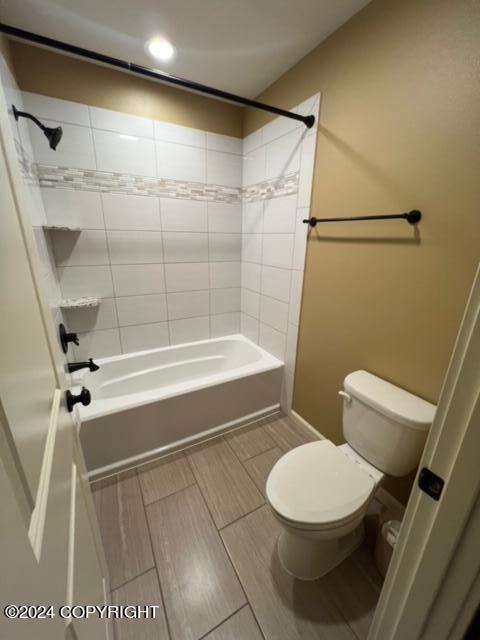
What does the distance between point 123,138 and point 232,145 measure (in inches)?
33.7

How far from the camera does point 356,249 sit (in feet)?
4.53

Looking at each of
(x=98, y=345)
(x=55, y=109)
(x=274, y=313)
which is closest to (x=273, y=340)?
(x=274, y=313)

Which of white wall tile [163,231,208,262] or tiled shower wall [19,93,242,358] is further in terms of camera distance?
white wall tile [163,231,208,262]

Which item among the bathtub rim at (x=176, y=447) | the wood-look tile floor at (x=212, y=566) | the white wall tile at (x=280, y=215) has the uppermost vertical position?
the white wall tile at (x=280, y=215)

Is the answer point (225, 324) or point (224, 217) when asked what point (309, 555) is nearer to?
point (225, 324)

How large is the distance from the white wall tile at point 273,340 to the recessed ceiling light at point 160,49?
1862 mm

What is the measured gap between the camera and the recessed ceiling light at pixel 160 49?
1.44 meters

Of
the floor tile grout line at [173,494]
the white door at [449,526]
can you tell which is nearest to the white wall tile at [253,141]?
the white door at [449,526]

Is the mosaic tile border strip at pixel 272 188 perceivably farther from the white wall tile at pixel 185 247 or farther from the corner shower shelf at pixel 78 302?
the corner shower shelf at pixel 78 302

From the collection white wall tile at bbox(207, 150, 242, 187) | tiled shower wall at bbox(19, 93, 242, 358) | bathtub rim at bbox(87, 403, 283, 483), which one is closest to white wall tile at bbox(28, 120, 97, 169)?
tiled shower wall at bbox(19, 93, 242, 358)

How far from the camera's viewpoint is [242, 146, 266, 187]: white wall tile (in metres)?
2.02

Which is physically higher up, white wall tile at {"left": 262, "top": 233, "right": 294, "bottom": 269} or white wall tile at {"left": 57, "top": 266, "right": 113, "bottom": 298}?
white wall tile at {"left": 262, "top": 233, "right": 294, "bottom": 269}

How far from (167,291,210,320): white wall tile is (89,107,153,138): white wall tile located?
1184 mm

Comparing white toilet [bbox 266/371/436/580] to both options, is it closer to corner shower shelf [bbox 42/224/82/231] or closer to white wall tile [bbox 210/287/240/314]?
white wall tile [bbox 210/287/240/314]
